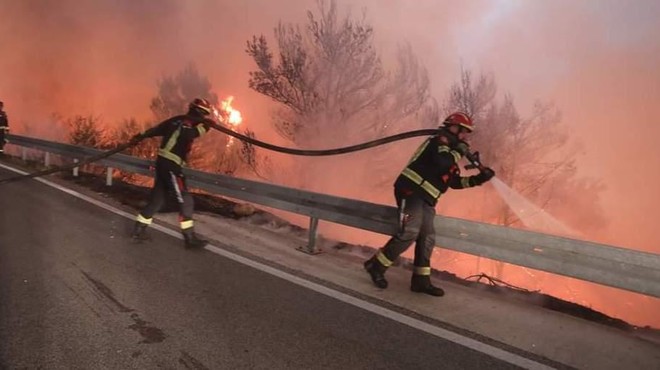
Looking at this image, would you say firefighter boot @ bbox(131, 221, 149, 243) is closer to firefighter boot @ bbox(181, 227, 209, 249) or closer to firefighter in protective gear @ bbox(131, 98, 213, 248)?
firefighter in protective gear @ bbox(131, 98, 213, 248)

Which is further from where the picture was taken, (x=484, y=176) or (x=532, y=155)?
(x=532, y=155)

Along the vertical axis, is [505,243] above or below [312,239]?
above

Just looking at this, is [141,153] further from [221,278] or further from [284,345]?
[284,345]

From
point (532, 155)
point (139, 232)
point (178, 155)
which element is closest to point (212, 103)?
point (532, 155)

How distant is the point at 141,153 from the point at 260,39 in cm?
583

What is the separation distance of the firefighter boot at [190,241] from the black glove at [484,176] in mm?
2427

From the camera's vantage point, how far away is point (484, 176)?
373 cm

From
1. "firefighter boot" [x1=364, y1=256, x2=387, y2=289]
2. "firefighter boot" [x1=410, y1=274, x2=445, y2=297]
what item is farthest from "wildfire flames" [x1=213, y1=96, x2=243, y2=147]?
"firefighter boot" [x1=410, y1=274, x2=445, y2=297]

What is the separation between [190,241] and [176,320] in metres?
1.80

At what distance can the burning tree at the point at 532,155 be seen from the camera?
1680cm

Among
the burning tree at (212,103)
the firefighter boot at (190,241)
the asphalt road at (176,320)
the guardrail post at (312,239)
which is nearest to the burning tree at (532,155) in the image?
the burning tree at (212,103)

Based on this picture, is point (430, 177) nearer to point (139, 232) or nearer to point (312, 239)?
point (312, 239)

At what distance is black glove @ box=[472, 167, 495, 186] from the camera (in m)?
3.69

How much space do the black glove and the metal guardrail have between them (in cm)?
34
